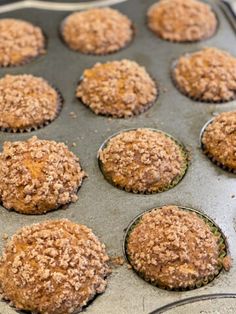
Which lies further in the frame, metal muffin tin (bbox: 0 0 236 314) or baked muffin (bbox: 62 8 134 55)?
baked muffin (bbox: 62 8 134 55)

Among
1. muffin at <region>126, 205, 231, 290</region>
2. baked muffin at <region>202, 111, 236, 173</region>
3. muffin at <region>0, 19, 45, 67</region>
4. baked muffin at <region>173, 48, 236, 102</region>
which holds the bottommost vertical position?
muffin at <region>126, 205, 231, 290</region>

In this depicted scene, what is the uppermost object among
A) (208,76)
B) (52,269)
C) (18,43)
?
(208,76)

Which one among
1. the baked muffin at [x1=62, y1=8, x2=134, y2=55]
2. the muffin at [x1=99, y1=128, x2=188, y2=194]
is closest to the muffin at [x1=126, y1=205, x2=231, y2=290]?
the muffin at [x1=99, y1=128, x2=188, y2=194]

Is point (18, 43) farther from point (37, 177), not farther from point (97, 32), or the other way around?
point (37, 177)

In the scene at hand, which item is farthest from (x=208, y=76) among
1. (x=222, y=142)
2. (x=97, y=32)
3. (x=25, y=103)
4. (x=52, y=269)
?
(x=52, y=269)

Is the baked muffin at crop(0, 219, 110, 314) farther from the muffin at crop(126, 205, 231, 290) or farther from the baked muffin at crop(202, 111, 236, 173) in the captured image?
the baked muffin at crop(202, 111, 236, 173)

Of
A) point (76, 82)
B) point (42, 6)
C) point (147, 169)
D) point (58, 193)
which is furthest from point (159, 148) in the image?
point (42, 6)

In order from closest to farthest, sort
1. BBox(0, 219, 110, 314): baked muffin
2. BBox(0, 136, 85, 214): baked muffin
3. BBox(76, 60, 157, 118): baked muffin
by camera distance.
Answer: BBox(0, 219, 110, 314): baked muffin → BBox(0, 136, 85, 214): baked muffin → BBox(76, 60, 157, 118): baked muffin
